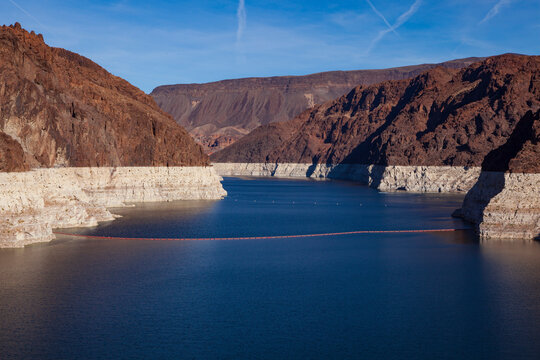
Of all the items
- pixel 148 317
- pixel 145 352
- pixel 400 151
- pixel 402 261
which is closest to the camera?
pixel 145 352

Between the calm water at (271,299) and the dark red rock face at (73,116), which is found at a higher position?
the dark red rock face at (73,116)

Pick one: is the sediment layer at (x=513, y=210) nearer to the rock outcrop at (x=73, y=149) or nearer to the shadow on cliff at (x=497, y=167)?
the shadow on cliff at (x=497, y=167)

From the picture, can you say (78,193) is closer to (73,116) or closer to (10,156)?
(10,156)

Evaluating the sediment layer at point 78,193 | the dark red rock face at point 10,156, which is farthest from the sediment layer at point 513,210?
the dark red rock face at point 10,156

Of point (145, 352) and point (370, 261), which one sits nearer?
point (145, 352)

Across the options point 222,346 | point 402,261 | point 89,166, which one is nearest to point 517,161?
point 402,261

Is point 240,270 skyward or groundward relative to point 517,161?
groundward

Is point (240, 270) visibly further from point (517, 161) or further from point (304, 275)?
point (517, 161)
